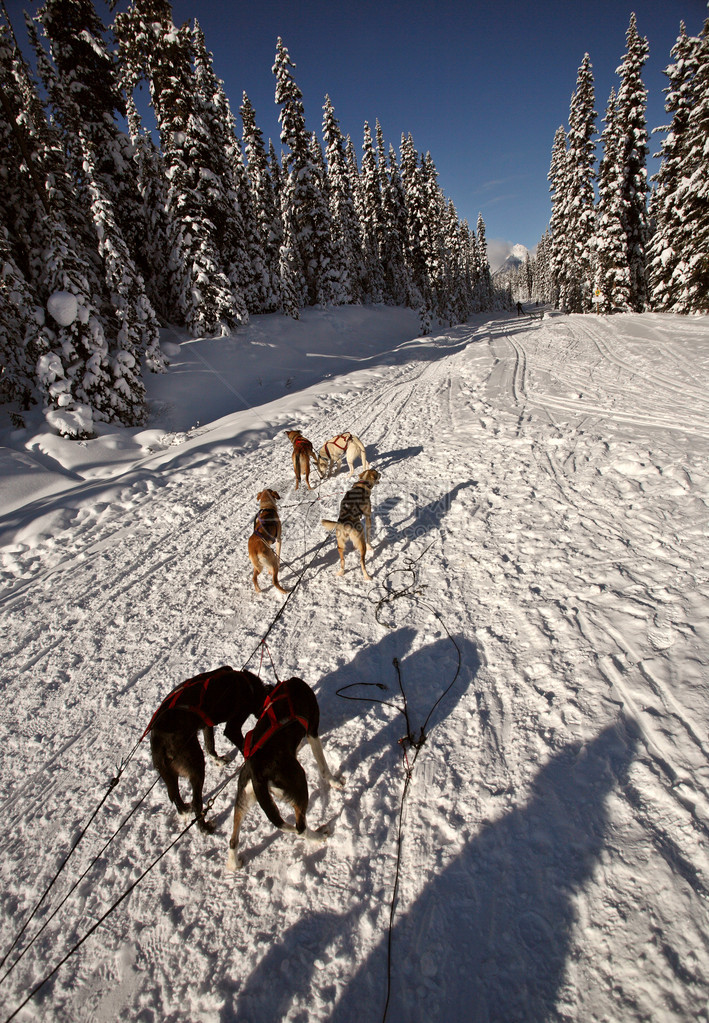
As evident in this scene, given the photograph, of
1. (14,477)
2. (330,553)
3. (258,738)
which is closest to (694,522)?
(330,553)

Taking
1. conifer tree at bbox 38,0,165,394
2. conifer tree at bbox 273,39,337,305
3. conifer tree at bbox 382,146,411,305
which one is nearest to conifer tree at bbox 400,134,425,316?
conifer tree at bbox 382,146,411,305

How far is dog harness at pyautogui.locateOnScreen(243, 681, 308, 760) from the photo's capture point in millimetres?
2736

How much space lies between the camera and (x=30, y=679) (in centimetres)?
493

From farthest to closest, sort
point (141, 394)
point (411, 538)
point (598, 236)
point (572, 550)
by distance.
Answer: point (598, 236)
point (141, 394)
point (411, 538)
point (572, 550)

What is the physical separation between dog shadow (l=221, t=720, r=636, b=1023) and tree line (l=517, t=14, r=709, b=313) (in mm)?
24647

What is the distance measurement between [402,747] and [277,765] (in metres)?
1.29

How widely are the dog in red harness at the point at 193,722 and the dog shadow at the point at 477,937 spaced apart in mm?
1099

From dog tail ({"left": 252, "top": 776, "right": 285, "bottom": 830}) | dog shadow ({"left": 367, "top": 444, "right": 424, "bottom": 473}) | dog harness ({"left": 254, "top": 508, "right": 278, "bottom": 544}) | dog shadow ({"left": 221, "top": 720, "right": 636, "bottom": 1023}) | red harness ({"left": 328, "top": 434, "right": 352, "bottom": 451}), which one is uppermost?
red harness ({"left": 328, "top": 434, "right": 352, "bottom": 451})

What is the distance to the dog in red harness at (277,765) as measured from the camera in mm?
2697

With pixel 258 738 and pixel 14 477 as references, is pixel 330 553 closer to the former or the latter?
pixel 258 738

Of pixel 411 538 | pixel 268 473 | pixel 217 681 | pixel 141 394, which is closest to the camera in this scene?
pixel 217 681

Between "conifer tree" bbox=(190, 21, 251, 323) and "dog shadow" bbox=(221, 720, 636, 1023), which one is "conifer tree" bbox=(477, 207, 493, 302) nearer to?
"conifer tree" bbox=(190, 21, 251, 323)

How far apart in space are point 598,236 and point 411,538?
96.0ft

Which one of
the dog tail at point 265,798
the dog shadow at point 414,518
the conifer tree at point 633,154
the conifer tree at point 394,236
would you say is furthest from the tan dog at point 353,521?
the conifer tree at point 394,236
